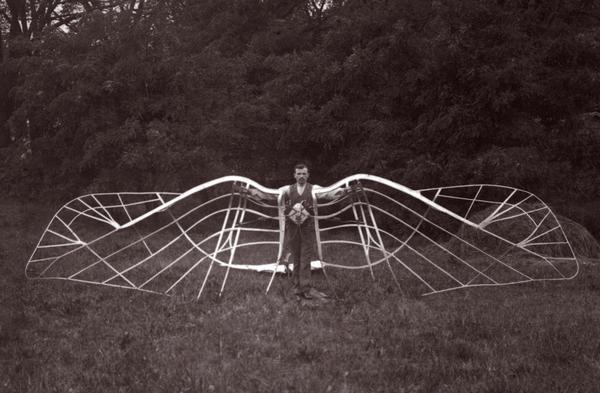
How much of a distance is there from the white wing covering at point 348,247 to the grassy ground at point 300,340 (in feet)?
1.35

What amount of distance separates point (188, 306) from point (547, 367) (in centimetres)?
386

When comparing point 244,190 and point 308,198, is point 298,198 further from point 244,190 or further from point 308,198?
point 244,190

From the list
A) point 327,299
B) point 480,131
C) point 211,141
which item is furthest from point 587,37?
point 211,141

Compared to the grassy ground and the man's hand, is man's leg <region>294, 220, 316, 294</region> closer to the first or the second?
the grassy ground

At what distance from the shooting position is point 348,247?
1166 cm

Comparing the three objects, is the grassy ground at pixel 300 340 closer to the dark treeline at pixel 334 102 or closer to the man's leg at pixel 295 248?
the man's leg at pixel 295 248

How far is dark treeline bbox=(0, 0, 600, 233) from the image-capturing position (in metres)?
10.9

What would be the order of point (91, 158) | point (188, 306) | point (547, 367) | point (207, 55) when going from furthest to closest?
point (207, 55), point (91, 158), point (188, 306), point (547, 367)

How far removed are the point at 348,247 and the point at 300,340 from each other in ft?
20.1

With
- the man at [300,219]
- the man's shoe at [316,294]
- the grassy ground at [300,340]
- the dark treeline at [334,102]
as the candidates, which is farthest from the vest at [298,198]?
the dark treeline at [334,102]

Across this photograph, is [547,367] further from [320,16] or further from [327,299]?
[320,16]

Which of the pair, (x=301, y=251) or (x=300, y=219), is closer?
(x=300, y=219)

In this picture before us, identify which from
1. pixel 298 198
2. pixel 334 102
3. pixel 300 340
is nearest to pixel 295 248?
pixel 298 198

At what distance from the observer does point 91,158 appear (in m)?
12.7
